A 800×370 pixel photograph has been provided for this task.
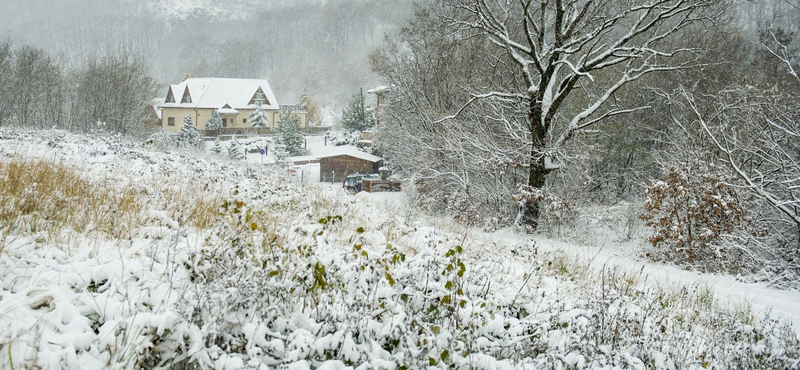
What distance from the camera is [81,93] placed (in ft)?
97.0

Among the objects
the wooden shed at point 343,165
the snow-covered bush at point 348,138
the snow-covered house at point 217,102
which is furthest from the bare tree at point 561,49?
the snow-covered house at point 217,102

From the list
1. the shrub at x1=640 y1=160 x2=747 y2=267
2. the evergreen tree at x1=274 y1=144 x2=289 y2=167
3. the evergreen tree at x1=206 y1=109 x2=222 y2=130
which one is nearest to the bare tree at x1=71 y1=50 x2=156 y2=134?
the evergreen tree at x1=274 y1=144 x2=289 y2=167

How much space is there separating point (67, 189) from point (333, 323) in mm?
3672

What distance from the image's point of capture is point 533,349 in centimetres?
317

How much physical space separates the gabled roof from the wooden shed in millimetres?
25640

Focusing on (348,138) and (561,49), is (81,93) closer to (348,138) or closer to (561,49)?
(348,138)

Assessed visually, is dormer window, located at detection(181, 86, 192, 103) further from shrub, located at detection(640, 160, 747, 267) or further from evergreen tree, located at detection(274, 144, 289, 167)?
shrub, located at detection(640, 160, 747, 267)

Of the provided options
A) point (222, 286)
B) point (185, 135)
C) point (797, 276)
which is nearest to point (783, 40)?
point (797, 276)

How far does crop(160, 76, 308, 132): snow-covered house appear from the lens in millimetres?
56188

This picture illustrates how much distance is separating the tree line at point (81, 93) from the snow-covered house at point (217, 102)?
2456 cm

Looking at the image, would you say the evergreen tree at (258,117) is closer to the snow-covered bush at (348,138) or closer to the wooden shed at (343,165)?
the snow-covered bush at (348,138)

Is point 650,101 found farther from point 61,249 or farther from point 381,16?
point 381,16

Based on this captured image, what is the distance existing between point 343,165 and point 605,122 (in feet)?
76.7

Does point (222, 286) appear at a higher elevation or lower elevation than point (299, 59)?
lower
